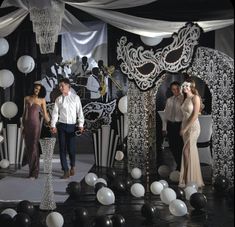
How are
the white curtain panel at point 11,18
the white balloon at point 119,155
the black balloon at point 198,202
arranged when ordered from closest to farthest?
the black balloon at point 198,202 < the white curtain panel at point 11,18 < the white balloon at point 119,155

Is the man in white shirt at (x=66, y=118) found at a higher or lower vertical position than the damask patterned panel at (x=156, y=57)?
lower

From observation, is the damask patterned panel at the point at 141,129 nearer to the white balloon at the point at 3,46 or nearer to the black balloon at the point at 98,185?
the black balloon at the point at 98,185

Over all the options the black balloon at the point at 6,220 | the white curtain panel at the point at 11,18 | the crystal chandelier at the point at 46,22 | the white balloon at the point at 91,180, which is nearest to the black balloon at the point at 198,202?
the white balloon at the point at 91,180

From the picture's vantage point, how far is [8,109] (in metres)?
5.95

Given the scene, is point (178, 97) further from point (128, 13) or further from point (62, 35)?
point (62, 35)

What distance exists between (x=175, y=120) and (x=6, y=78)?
2.50 meters

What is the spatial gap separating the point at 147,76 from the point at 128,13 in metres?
0.78

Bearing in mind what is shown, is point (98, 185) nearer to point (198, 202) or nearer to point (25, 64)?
point (198, 202)

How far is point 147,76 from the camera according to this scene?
200 inches

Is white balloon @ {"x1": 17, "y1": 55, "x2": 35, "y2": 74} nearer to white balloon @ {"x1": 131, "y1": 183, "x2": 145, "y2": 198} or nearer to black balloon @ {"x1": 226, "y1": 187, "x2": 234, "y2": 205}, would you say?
white balloon @ {"x1": 131, "y1": 183, "x2": 145, "y2": 198}

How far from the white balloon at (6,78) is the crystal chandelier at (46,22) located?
1.89 metres

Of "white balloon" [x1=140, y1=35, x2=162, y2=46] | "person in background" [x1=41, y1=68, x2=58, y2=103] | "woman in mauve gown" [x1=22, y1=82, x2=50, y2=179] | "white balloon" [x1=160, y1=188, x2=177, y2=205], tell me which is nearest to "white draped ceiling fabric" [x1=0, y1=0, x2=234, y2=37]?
"white balloon" [x1=140, y1=35, x2=162, y2=46]

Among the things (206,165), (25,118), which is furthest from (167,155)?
(25,118)

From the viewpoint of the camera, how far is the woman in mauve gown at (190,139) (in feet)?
15.0
